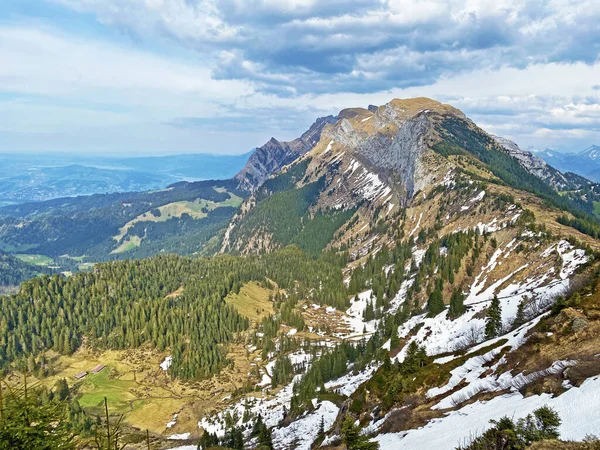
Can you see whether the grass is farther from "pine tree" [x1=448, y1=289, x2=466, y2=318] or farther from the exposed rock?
the exposed rock

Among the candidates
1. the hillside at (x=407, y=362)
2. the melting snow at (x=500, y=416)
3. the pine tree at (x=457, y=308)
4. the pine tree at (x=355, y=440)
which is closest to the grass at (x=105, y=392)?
the hillside at (x=407, y=362)

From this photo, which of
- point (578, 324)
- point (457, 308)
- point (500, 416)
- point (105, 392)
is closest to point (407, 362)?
point (578, 324)

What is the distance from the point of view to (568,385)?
124 feet

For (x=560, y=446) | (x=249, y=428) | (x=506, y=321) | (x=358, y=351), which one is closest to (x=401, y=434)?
(x=560, y=446)

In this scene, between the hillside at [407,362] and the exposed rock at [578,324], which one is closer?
the hillside at [407,362]

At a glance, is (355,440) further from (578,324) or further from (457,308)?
(457,308)

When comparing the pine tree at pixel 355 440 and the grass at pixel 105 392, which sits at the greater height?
the pine tree at pixel 355 440

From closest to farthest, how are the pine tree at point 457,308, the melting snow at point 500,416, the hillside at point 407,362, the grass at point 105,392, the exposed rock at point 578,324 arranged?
the melting snow at point 500,416 → the hillside at point 407,362 → the exposed rock at point 578,324 → the pine tree at point 457,308 → the grass at point 105,392

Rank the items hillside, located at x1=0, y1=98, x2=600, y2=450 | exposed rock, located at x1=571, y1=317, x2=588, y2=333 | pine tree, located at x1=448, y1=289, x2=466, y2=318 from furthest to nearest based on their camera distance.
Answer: pine tree, located at x1=448, y1=289, x2=466, y2=318, exposed rock, located at x1=571, y1=317, x2=588, y2=333, hillside, located at x1=0, y1=98, x2=600, y2=450

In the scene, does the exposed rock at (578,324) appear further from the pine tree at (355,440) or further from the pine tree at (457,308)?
the pine tree at (457,308)

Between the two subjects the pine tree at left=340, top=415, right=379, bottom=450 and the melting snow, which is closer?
the melting snow

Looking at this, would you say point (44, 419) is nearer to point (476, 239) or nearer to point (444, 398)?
point (444, 398)

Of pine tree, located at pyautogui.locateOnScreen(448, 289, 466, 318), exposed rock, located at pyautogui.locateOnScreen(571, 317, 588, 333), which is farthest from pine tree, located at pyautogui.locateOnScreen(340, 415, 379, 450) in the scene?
pine tree, located at pyautogui.locateOnScreen(448, 289, 466, 318)

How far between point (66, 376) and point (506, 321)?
569ft
